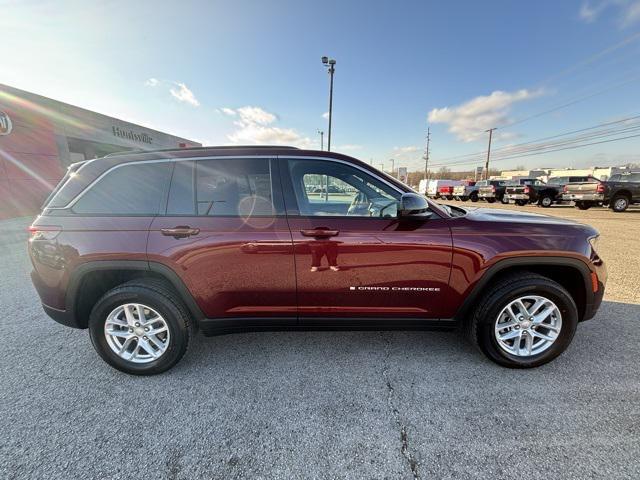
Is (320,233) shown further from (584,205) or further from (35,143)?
(584,205)

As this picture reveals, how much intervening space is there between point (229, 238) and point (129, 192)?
37.2 inches

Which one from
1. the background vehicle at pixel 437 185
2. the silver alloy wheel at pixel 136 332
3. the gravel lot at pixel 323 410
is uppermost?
the background vehicle at pixel 437 185

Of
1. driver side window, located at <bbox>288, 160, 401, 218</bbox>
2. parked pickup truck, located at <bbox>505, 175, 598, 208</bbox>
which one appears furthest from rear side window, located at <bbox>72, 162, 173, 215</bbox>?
parked pickup truck, located at <bbox>505, 175, 598, 208</bbox>

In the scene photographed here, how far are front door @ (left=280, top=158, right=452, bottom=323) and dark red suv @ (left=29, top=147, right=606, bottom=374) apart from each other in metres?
0.01

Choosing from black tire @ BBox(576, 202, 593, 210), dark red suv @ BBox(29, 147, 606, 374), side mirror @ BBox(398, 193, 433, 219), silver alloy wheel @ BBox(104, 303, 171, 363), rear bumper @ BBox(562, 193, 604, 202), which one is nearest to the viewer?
side mirror @ BBox(398, 193, 433, 219)

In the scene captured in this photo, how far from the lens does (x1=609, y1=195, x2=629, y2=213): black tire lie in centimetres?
1380

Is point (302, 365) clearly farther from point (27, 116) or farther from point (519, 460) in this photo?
point (27, 116)

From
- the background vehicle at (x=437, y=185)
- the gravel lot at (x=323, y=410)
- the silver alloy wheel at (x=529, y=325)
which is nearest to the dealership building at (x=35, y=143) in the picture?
the gravel lot at (x=323, y=410)

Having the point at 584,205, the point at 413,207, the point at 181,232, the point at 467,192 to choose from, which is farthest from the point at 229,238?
the point at 467,192

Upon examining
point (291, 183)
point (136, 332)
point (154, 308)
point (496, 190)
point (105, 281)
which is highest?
point (496, 190)

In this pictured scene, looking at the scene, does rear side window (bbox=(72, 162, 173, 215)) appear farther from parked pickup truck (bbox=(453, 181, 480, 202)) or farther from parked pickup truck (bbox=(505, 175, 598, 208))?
parked pickup truck (bbox=(453, 181, 480, 202))

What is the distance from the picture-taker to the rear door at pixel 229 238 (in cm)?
224

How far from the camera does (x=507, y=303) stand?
236 cm

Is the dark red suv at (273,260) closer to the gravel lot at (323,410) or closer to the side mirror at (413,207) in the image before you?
the side mirror at (413,207)
